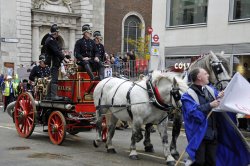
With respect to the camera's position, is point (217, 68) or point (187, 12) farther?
point (187, 12)

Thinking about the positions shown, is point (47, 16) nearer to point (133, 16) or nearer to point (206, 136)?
point (133, 16)

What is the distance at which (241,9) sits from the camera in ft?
50.0

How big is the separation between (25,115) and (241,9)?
946 cm

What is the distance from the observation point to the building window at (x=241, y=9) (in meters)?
15.1

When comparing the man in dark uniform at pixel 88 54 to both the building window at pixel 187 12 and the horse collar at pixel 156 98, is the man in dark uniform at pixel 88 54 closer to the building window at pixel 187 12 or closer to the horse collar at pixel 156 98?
the horse collar at pixel 156 98

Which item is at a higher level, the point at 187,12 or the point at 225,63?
the point at 187,12

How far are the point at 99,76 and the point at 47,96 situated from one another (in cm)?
140

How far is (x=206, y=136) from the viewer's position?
5.00 meters

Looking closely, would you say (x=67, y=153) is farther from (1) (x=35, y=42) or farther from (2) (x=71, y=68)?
(1) (x=35, y=42)

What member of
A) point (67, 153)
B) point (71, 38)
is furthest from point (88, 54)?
point (71, 38)

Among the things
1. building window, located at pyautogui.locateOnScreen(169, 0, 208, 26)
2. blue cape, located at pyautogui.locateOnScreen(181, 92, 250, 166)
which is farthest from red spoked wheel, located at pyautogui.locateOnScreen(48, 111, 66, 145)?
building window, located at pyautogui.locateOnScreen(169, 0, 208, 26)

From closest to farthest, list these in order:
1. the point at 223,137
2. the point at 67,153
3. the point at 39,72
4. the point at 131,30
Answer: the point at 223,137 < the point at 67,153 < the point at 39,72 < the point at 131,30

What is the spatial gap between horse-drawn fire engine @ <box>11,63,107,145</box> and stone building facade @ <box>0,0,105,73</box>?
17.9 metres

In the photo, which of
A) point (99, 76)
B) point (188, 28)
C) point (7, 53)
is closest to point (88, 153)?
point (99, 76)
